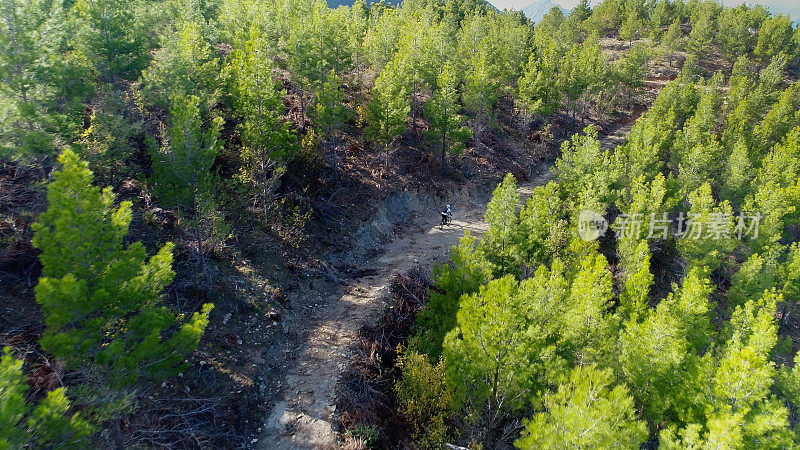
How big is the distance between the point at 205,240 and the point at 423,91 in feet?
96.3

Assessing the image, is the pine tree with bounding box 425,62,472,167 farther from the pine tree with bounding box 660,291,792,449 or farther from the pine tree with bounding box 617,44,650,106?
the pine tree with bounding box 617,44,650,106

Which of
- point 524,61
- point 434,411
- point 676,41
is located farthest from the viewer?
point 676,41

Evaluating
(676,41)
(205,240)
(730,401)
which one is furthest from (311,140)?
(676,41)

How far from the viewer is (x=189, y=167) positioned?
53.4 ft

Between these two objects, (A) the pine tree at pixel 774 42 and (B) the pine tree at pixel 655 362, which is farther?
(A) the pine tree at pixel 774 42

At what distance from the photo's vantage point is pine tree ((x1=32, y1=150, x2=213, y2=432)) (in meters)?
9.25

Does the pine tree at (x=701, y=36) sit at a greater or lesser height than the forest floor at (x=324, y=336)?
greater

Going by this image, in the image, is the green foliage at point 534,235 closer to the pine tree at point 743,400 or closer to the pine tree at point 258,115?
the pine tree at point 743,400

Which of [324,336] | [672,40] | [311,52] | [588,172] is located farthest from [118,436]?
[672,40]

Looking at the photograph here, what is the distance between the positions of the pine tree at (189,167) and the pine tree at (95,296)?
18.1 ft

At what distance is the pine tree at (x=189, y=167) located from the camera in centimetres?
1588

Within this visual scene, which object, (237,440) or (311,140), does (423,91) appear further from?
(237,440)

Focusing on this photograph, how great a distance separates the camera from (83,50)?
60.3 ft

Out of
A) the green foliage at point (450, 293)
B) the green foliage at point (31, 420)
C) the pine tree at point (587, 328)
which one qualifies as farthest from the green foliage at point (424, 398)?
the green foliage at point (31, 420)
